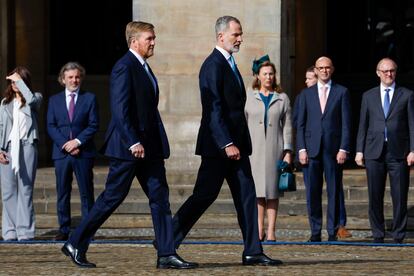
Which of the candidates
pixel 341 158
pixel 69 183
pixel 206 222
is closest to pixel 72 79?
pixel 69 183

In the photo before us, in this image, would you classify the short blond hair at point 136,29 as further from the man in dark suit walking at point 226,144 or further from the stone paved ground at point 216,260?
the stone paved ground at point 216,260

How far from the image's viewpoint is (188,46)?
2181 cm

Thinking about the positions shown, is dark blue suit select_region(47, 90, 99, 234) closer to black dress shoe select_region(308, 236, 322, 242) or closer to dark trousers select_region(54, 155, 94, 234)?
dark trousers select_region(54, 155, 94, 234)

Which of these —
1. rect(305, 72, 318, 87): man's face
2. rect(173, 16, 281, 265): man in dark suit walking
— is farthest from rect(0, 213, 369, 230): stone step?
rect(173, 16, 281, 265): man in dark suit walking

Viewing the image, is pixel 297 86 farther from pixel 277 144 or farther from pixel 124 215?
pixel 277 144

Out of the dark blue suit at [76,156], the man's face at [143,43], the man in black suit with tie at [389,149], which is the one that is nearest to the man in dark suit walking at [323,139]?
the man in black suit with tie at [389,149]

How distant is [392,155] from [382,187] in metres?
0.35

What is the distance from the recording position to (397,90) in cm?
1817

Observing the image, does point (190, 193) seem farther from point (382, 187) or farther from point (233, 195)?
point (233, 195)

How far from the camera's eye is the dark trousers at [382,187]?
17984 mm

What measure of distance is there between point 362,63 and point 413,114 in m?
9.06

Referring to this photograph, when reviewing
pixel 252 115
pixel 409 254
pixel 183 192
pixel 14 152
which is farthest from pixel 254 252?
pixel 183 192

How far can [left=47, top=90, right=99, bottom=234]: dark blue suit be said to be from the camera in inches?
738

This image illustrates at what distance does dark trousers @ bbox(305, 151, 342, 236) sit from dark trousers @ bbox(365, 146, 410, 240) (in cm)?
34
